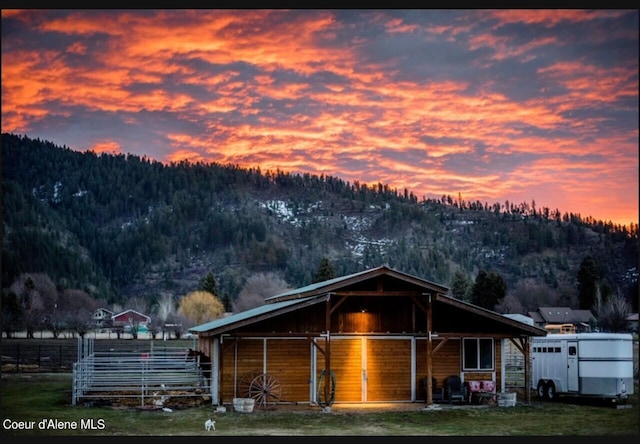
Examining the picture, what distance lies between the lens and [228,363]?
29828 millimetres

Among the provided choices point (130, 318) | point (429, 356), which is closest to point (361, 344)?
point (429, 356)

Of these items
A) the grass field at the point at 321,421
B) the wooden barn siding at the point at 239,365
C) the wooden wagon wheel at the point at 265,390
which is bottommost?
the grass field at the point at 321,421

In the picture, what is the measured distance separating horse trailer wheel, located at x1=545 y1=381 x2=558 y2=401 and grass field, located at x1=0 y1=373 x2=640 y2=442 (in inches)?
98.9

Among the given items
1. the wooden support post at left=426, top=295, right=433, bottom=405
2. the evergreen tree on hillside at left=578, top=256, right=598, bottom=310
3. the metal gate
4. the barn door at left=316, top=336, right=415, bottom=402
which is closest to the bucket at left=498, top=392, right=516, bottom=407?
the wooden support post at left=426, top=295, right=433, bottom=405

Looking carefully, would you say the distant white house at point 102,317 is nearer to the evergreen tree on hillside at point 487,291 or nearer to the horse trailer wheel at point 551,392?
the evergreen tree on hillside at point 487,291

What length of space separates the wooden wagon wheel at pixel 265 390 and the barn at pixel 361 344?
32mm

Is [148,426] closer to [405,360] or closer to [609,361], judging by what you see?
[405,360]

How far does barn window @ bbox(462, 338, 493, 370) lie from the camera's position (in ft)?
104

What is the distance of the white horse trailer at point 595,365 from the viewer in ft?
104

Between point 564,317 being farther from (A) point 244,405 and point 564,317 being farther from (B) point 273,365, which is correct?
(A) point 244,405

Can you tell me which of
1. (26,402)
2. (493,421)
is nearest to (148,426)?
(26,402)

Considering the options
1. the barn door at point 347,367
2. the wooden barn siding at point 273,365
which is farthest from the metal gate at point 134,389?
the barn door at point 347,367

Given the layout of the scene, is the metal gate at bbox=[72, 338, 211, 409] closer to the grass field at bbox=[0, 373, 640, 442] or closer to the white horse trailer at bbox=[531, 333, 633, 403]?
the grass field at bbox=[0, 373, 640, 442]

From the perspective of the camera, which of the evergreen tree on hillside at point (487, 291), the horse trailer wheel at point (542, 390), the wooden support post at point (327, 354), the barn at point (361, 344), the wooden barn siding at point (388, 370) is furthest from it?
the evergreen tree on hillside at point (487, 291)
